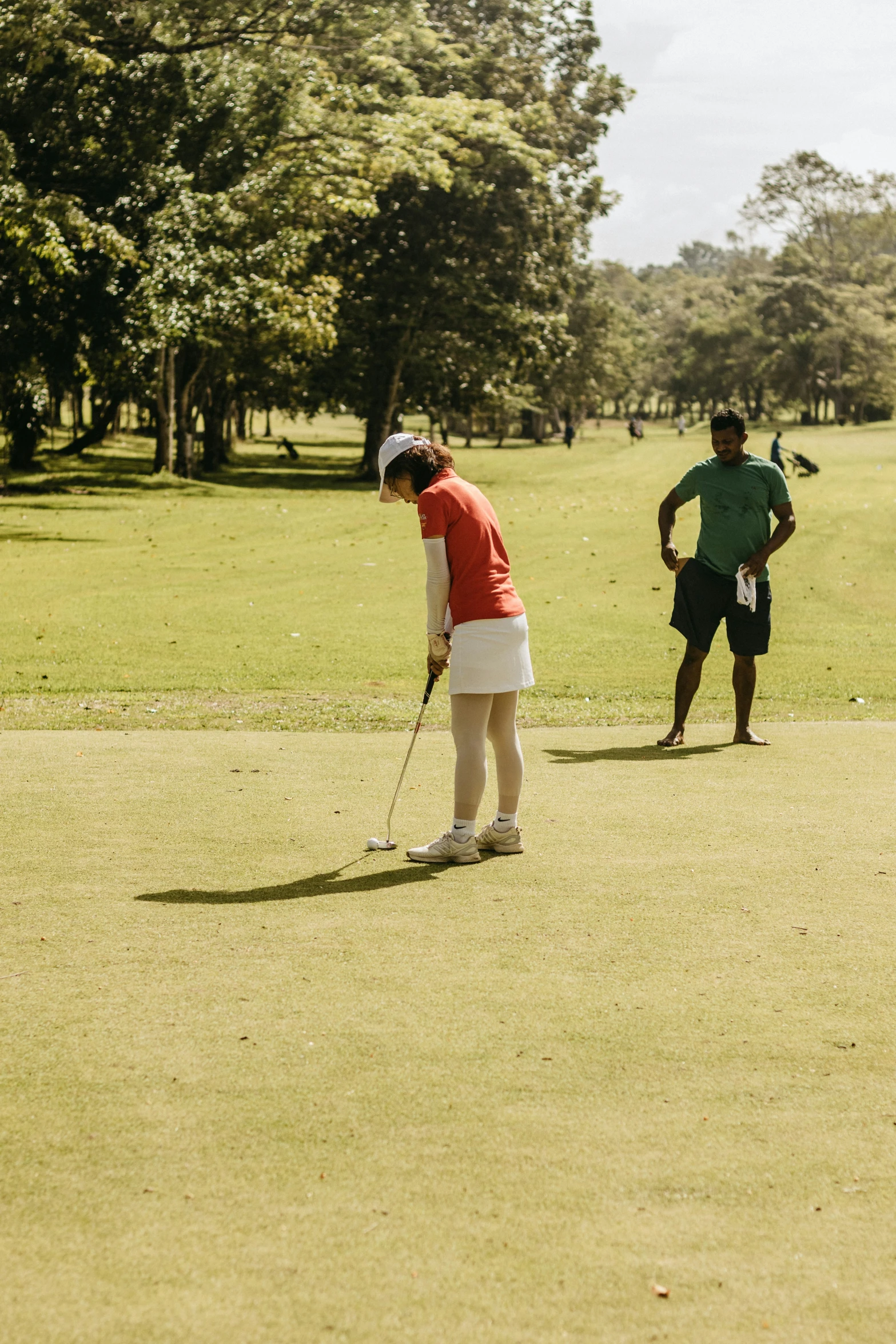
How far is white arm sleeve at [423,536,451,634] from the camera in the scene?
6.57 meters

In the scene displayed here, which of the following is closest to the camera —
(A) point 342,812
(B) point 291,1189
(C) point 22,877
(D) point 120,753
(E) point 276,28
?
(B) point 291,1189

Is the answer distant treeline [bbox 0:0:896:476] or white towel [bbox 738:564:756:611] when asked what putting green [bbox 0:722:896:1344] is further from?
distant treeline [bbox 0:0:896:476]

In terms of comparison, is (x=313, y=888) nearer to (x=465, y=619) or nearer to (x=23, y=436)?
(x=465, y=619)

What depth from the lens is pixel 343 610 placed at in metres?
19.4

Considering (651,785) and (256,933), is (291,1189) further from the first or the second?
(651,785)

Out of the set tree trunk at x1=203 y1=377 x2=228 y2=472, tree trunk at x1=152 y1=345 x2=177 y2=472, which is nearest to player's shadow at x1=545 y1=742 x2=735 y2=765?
tree trunk at x1=152 y1=345 x2=177 y2=472

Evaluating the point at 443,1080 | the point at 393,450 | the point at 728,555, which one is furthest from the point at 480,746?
the point at 728,555

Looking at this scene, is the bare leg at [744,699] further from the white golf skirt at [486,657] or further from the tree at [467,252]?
the tree at [467,252]

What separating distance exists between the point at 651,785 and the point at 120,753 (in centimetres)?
352

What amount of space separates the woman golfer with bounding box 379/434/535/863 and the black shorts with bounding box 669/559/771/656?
426 centimetres

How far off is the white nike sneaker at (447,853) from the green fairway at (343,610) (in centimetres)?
486

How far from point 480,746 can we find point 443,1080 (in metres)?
2.78

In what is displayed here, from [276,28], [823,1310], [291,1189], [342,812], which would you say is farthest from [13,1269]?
[276,28]

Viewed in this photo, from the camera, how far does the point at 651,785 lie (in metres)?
8.54
